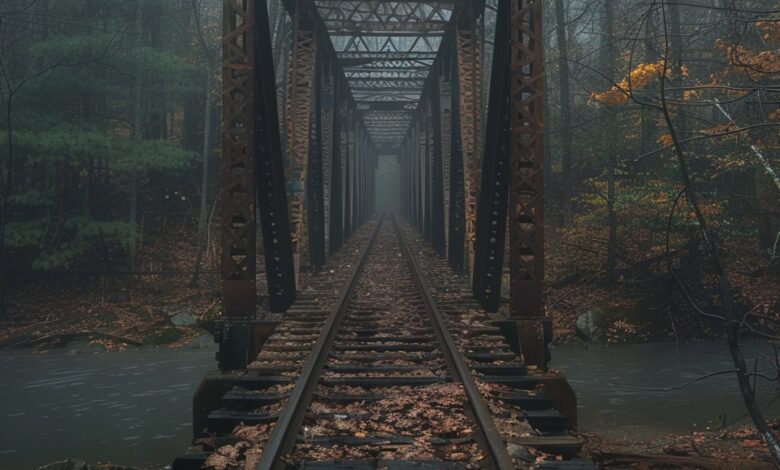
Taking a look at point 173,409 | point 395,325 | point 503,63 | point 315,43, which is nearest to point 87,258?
point 315,43

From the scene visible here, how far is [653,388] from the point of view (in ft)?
35.7

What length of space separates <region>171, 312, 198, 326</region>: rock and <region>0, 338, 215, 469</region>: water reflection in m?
1.38

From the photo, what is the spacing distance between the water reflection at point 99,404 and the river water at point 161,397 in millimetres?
16

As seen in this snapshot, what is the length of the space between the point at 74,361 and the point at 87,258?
743 centimetres

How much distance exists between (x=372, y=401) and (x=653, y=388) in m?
6.42

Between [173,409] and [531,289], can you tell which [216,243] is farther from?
[531,289]

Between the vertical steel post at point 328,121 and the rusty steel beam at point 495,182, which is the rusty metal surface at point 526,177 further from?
the vertical steel post at point 328,121

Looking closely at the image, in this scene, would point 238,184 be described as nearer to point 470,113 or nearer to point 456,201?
point 470,113

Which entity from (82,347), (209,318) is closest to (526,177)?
(209,318)

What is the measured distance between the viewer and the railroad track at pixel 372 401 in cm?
488

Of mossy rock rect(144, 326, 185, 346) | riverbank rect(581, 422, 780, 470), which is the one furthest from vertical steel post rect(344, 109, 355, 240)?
riverbank rect(581, 422, 780, 470)

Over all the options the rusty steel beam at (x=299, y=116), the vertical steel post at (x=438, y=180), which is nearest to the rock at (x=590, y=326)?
the vertical steel post at (x=438, y=180)

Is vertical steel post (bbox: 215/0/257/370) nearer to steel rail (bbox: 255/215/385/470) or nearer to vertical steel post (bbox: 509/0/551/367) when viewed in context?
steel rail (bbox: 255/215/385/470)

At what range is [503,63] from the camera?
28.9 feet
